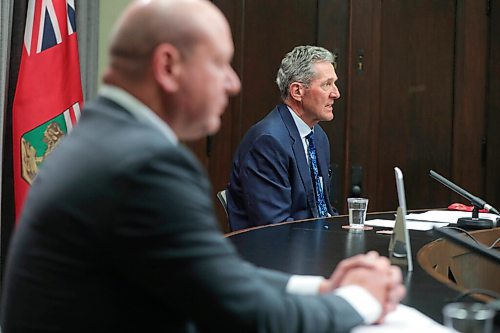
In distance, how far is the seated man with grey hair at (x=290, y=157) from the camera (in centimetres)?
332

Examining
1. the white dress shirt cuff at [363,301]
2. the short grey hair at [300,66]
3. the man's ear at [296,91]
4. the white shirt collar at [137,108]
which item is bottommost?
the white dress shirt cuff at [363,301]

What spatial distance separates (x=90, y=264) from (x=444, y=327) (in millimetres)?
615

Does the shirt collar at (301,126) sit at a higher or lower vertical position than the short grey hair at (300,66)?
lower

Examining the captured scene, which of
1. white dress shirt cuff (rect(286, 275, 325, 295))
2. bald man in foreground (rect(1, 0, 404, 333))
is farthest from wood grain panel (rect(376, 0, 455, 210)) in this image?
bald man in foreground (rect(1, 0, 404, 333))

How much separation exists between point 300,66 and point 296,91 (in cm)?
14

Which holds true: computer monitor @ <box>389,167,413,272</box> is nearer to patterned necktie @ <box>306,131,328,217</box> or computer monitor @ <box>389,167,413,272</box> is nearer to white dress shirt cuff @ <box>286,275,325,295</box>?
white dress shirt cuff @ <box>286,275,325,295</box>

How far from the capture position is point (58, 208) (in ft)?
3.55

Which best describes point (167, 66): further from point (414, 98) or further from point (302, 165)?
point (414, 98)

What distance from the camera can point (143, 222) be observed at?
1.05m

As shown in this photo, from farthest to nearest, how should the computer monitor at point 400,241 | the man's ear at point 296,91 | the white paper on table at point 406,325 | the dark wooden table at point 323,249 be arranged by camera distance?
the man's ear at point 296,91 → the computer monitor at point 400,241 → the dark wooden table at point 323,249 → the white paper on table at point 406,325

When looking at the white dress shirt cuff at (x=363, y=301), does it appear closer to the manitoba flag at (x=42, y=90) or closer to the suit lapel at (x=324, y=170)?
the suit lapel at (x=324, y=170)

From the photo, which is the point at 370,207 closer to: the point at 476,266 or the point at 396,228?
the point at 476,266

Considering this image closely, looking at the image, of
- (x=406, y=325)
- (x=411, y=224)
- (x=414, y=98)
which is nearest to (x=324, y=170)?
(x=411, y=224)

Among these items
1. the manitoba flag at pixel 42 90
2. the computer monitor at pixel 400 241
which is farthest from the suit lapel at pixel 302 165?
the computer monitor at pixel 400 241
